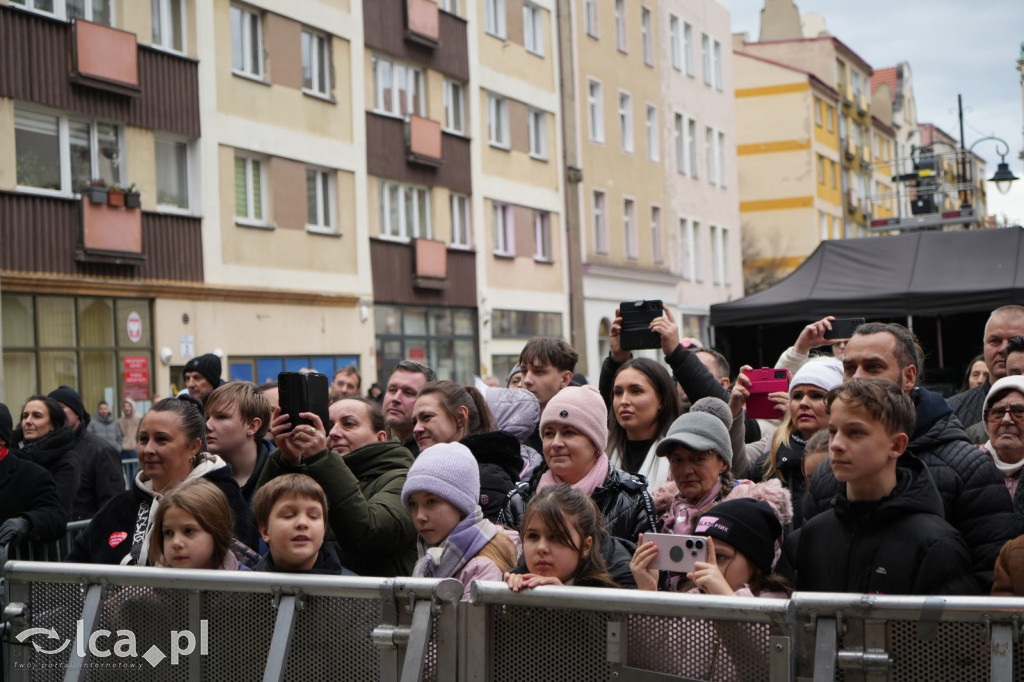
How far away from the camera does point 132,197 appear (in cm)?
2088

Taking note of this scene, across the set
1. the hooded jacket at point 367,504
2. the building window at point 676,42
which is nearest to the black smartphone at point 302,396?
the hooded jacket at point 367,504

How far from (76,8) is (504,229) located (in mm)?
14712

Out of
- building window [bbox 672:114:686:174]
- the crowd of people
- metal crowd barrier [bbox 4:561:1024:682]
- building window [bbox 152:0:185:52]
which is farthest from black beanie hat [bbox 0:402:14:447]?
building window [bbox 672:114:686:174]

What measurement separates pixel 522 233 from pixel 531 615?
30.4 metres

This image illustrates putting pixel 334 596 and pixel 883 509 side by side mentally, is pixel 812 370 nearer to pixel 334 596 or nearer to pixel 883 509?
pixel 883 509

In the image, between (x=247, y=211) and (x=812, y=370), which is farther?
(x=247, y=211)

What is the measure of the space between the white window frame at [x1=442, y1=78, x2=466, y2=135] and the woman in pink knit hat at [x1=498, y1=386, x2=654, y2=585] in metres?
25.8

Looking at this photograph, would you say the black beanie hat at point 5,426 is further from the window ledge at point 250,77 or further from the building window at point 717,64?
the building window at point 717,64

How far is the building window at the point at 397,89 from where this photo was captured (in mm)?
28266

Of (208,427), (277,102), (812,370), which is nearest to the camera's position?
(812,370)

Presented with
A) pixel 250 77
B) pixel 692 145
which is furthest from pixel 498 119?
pixel 692 145

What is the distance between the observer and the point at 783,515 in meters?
4.72

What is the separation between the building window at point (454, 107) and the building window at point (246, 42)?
6702 millimetres

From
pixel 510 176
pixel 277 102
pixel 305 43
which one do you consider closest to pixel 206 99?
pixel 277 102
